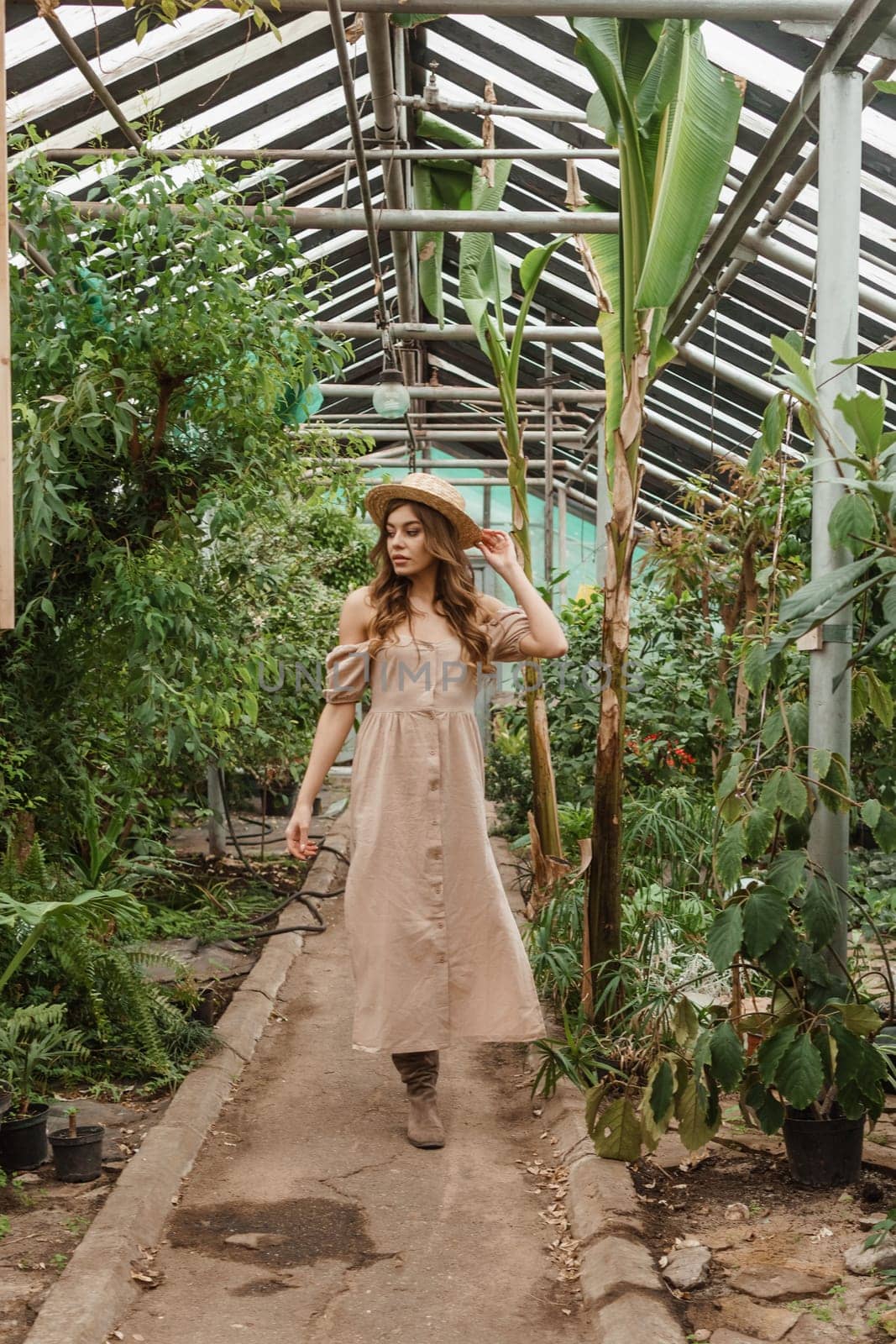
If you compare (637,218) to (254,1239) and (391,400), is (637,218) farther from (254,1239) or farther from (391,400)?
(391,400)

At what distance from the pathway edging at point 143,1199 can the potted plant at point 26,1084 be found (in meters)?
0.27

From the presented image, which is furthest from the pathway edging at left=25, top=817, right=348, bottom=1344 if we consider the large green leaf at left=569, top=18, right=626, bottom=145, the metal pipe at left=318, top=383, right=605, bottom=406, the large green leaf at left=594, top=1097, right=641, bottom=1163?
the metal pipe at left=318, top=383, right=605, bottom=406

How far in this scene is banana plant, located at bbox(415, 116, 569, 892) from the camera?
4.94 meters

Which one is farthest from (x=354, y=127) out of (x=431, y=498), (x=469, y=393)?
(x=469, y=393)

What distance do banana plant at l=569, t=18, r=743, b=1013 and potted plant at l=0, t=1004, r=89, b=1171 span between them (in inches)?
65.5

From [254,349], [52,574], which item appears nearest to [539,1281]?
[52,574]

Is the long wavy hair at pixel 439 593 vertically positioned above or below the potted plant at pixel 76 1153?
above

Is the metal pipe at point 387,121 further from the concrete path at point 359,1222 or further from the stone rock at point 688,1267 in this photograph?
the stone rock at point 688,1267

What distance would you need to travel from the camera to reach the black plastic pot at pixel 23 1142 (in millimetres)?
3162

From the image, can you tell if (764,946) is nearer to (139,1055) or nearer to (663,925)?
(663,925)

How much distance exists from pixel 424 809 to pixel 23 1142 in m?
1.37

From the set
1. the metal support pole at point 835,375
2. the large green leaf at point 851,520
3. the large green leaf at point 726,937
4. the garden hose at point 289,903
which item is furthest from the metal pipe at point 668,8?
the garden hose at point 289,903

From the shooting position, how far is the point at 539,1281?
2.75 metres

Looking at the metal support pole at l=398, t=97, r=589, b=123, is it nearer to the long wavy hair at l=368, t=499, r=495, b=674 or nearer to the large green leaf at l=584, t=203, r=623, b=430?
the large green leaf at l=584, t=203, r=623, b=430
